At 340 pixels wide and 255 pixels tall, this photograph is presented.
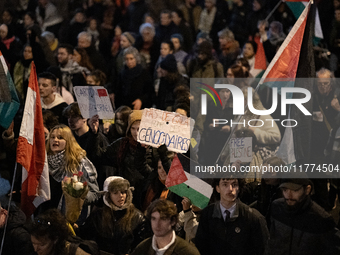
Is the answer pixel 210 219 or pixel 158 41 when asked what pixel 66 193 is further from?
pixel 158 41

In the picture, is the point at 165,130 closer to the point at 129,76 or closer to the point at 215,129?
the point at 215,129

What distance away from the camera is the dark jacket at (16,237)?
20.4 feet

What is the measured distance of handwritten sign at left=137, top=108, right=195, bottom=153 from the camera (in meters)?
6.91

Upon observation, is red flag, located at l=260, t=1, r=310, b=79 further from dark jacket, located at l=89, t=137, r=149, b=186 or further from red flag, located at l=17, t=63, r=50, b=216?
red flag, located at l=17, t=63, r=50, b=216

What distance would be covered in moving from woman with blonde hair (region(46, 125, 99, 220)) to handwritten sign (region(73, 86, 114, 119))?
0.48 meters

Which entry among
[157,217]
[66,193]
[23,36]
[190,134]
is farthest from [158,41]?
[157,217]

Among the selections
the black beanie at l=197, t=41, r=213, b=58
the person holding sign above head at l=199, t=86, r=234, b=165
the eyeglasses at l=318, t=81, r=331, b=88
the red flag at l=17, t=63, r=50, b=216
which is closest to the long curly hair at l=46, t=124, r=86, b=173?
the red flag at l=17, t=63, r=50, b=216

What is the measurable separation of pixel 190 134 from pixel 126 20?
224 inches

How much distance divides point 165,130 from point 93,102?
930 mm

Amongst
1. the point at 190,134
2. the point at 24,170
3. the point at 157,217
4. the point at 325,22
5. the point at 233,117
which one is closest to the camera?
the point at 157,217

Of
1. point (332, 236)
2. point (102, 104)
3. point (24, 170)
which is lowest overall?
point (332, 236)

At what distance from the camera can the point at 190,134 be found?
709 centimetres

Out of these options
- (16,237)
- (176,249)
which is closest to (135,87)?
(16,237)

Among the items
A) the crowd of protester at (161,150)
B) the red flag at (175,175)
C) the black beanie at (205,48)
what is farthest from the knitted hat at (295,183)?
the black beanie at (205,48)
